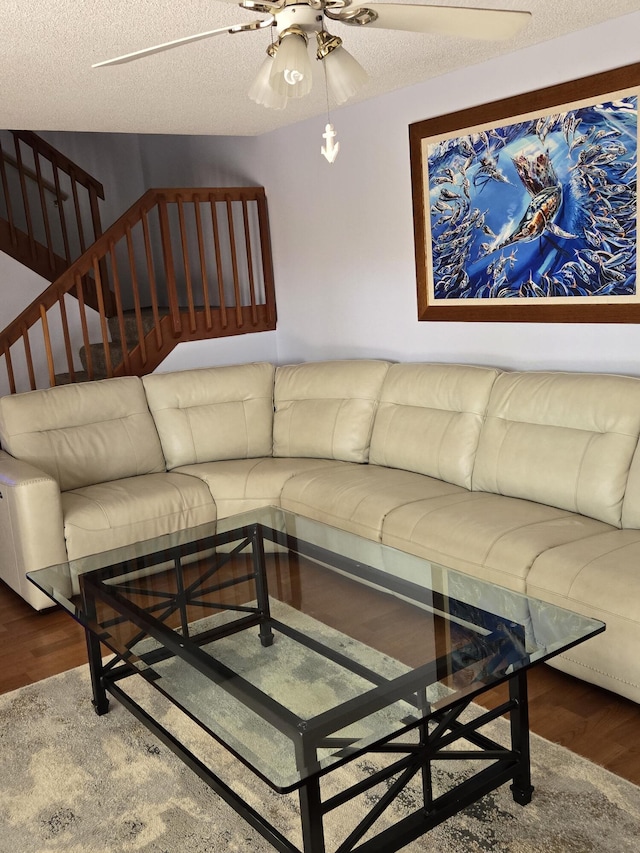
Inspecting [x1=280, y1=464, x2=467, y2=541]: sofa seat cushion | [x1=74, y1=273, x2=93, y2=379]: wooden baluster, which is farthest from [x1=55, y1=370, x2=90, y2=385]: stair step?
[x1=280, y1=464, x2=467, y2=541]: sofa seat cushion

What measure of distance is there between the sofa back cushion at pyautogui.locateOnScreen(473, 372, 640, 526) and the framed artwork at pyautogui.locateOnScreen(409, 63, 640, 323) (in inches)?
14.7

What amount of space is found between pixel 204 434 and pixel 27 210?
8.38 feet

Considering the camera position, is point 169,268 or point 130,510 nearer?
point 130,510

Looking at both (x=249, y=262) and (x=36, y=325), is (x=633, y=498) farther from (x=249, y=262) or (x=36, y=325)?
(x=36, y=325)

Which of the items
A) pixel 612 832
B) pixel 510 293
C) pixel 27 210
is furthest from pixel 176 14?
pixel 27 210

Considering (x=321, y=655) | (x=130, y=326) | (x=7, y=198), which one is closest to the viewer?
(x=321, y=655)

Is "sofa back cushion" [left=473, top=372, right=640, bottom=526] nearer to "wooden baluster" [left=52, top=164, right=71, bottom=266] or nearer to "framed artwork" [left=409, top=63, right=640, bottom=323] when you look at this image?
"framed artwork" [left=409, top=63, right=640, bottom=323]

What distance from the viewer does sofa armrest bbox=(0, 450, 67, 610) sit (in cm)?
357

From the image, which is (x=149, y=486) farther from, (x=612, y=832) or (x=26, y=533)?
(x=612, y=832)

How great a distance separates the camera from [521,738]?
6.96 feet

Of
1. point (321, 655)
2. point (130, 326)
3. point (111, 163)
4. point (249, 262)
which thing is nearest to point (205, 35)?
point (321, 655)

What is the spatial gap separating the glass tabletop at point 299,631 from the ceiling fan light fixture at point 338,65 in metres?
1.43

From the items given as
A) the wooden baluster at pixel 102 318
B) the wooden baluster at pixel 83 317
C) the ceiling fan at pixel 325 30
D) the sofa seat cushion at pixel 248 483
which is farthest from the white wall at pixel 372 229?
the ceiling fan at pixel 325 30

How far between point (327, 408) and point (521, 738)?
252 centimetres
